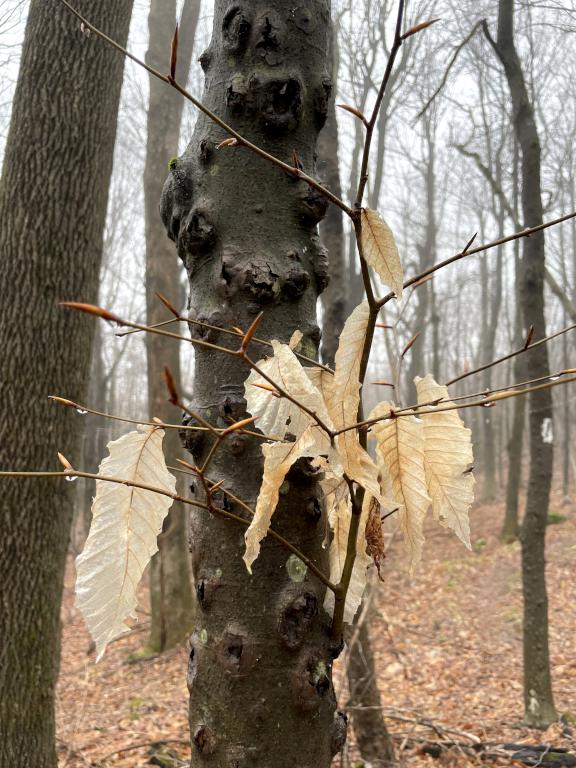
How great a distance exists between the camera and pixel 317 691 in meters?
0.92

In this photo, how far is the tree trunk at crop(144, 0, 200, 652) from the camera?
263 inches

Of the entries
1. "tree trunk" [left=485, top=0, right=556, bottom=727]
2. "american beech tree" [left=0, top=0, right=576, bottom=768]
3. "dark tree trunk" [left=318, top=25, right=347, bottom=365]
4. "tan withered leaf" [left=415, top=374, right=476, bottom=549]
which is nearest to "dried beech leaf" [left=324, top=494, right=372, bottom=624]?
"american beech tree" [left=0, top=0, right=576, bottom=768]

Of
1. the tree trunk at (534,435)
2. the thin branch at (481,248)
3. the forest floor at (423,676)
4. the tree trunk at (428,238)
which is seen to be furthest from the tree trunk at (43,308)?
the tree trunk at (428,238)

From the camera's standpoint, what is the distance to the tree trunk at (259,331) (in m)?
0.91

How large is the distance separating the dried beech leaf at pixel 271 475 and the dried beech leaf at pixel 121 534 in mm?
150

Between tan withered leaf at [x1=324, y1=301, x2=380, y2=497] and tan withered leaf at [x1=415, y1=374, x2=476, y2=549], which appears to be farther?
tan withered leaf at [x1=415, y1=374, x2=476, y2=549]

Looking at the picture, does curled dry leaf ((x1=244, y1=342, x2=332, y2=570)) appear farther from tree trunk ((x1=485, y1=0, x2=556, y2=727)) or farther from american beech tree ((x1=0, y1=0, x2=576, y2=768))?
tree trunk ((x1=485, y1=0, x2=556, y2=727))

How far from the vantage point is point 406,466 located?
2.71 ft

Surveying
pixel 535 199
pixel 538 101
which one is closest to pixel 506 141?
pixel 538 101

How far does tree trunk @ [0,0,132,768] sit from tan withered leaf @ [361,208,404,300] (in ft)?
7.81

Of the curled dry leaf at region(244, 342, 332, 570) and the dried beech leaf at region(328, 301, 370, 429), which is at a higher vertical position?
the dried beech leaf at region(328, 301, 370, 429)

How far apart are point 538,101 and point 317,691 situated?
1261cm

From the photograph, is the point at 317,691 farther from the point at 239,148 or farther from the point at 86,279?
the point at 86,279

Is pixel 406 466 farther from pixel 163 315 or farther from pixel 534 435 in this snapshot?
pixel 163 315
